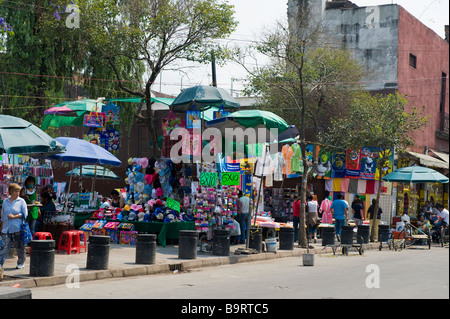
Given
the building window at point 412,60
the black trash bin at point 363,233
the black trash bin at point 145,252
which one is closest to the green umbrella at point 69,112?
the black trash bin at point 145,252

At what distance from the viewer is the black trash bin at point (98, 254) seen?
13320 mm

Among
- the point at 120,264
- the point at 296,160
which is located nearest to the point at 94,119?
the point at 120,264

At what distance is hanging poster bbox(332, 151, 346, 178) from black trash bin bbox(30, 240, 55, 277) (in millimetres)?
22079

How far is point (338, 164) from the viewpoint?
32.3 m

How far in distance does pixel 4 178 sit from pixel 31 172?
154 centimetres

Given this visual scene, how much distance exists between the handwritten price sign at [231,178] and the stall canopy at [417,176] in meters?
10.0

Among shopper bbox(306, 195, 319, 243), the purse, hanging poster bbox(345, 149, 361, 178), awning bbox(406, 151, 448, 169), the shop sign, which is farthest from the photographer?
awning bbox(406, 151, 448, 169)

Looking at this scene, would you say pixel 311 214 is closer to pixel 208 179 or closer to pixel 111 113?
pixel 208 179

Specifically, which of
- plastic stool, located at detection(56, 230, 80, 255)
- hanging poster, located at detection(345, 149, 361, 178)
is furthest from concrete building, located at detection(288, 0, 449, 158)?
plastic stool, located at detection(56, 230, 80, 255)

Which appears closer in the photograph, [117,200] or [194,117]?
[194,117]

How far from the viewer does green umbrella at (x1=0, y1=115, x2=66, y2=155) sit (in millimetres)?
13664

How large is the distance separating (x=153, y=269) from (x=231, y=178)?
14.2ft

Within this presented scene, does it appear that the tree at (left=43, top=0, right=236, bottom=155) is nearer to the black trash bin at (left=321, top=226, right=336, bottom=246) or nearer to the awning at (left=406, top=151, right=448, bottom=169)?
the black trash bin at (left=321, top=226, right=336, bottom=246)

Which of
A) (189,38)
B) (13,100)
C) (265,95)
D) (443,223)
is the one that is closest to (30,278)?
(189,38)
